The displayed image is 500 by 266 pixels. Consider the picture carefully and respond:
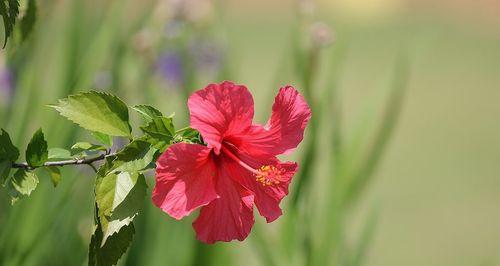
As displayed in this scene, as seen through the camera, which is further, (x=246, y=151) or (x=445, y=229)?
(x=445, y=229)

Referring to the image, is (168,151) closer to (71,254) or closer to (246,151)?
(246,151)

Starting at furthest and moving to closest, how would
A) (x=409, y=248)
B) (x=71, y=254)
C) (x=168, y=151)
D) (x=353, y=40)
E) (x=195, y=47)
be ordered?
(x=353, y=40), (x=409, y=248), (x=195, y=47), (x=71, y=254), (x=168, y=151)

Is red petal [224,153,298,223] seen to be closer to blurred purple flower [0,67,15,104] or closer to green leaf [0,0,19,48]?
green leaf [0,0,19,48]

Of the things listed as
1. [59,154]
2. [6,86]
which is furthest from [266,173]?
[6,86]

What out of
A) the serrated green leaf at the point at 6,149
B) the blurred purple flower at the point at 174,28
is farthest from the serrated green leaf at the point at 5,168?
the blurred purple flower at the point at 174,28

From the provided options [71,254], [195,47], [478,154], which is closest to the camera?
[71,254]

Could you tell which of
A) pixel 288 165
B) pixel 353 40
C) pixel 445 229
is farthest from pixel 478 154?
pixel 288 165

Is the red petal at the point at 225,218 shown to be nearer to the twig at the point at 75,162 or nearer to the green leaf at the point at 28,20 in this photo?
the twig at the point at 75,162
